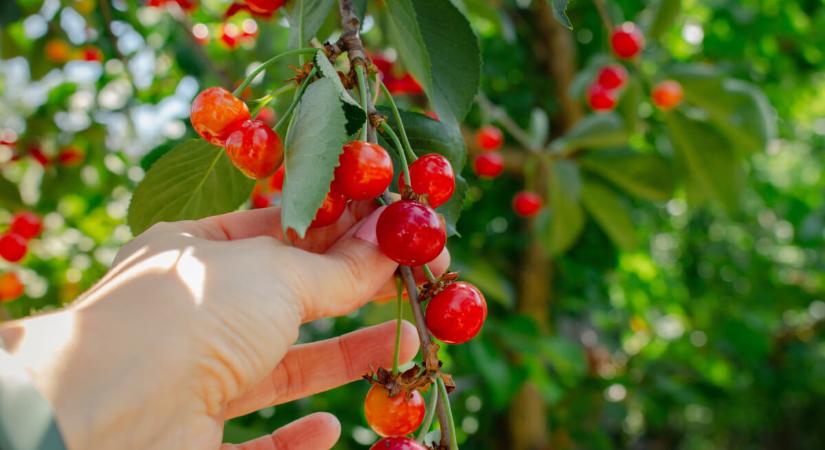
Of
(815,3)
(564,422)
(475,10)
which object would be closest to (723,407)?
(564,422)

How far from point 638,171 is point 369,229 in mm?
2006

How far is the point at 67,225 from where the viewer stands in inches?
138

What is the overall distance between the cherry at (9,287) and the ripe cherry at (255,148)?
2054 millimetres

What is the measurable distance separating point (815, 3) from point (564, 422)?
224 cm

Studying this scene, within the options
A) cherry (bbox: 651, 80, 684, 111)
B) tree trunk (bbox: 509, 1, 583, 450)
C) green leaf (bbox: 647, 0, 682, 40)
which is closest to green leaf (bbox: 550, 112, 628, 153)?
cherry (bbox: 651, 80, 684, 111)

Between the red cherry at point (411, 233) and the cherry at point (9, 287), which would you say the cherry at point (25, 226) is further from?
the red cherry at point (411, 233)

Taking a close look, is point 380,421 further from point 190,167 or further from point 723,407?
point 723,407

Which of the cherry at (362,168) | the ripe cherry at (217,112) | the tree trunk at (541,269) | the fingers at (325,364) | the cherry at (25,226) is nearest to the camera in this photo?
the cherry at (362,168)

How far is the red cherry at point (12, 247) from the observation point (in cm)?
239

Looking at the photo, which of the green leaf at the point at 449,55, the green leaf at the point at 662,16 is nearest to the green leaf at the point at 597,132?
the green leaf at the point at 662,16

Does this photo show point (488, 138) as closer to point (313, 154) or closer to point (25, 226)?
point (25, 226)

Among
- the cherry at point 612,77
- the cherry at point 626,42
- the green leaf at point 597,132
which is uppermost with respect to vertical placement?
the cherry at point 626,42

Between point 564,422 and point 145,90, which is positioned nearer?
point 145,90

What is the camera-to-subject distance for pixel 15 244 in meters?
2.42
